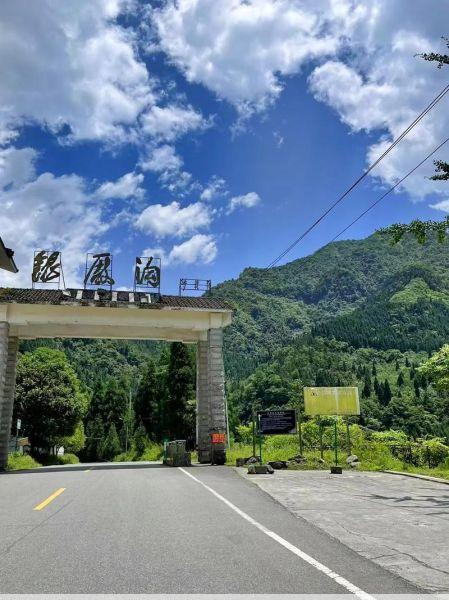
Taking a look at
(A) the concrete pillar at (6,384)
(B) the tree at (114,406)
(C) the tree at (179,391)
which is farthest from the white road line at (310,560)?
(B) the tree at (114,406)

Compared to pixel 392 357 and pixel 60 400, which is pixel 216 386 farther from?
pixel 392 357

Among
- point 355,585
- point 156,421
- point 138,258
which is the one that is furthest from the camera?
point 156,421

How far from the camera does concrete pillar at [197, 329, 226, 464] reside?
→ 2736 cm

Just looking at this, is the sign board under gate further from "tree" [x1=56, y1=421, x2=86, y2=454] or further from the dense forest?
"tree" [x1=56, y1=421, x2=86, y2=454]

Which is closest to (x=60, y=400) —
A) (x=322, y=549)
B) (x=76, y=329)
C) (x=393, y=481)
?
(x=76, y=329)

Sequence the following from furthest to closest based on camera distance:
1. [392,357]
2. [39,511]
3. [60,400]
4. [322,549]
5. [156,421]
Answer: [392,357]
[156,421]
[60,400]
[39,511]
[322,549]

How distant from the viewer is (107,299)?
91.9ft

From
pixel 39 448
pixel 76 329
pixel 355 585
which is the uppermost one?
pixel 76 329

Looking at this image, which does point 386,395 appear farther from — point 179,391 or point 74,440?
point 74,440

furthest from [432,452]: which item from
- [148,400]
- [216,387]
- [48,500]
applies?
[148,400]

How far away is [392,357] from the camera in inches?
6457

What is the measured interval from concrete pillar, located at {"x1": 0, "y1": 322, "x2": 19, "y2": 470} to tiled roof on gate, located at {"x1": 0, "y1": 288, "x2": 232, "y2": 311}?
183cm

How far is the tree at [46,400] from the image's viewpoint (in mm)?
48531

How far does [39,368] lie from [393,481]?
40.5 m
